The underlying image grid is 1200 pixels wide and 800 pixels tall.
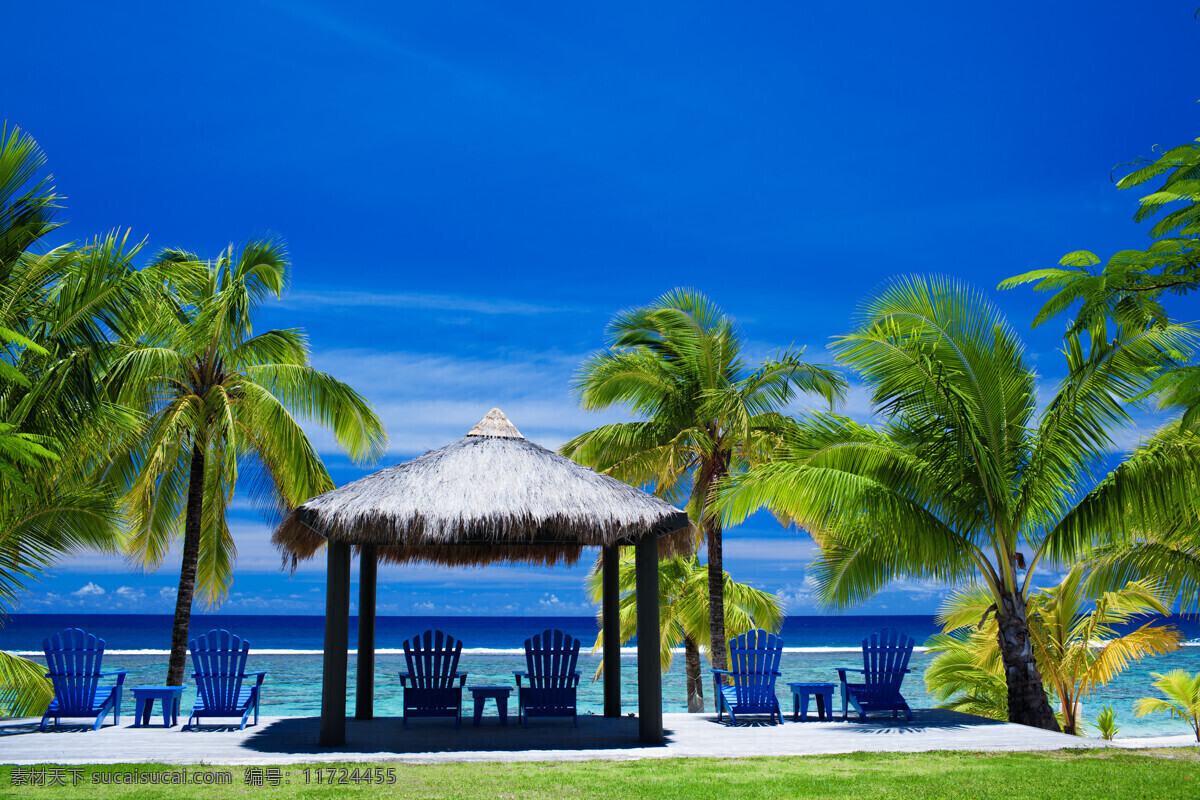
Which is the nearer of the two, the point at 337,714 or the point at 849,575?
the point at 337,714

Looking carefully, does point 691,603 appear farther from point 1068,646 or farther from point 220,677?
point 220,677

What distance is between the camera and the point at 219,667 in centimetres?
940

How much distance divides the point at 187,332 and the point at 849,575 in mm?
9337

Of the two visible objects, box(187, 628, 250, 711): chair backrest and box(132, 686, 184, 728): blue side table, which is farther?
box(187, 628, 250, 711): chair backrest

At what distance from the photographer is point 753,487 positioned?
34.7 feet

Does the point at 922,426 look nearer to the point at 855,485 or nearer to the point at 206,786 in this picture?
the point at 855,485

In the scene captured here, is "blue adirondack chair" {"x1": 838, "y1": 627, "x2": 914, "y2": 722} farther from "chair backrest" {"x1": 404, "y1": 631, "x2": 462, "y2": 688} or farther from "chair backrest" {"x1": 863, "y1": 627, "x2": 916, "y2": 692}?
"chair backrest" {"x1": 404, "y1": 631, "x2": 462, "y2": 688}

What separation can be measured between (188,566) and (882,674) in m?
8.87

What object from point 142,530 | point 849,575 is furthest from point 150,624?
point 849,575

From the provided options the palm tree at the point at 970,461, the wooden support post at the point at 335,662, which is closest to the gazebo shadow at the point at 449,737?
the wooden support post at the point at 335,662

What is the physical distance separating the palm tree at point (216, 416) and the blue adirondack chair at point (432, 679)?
12.1 ft

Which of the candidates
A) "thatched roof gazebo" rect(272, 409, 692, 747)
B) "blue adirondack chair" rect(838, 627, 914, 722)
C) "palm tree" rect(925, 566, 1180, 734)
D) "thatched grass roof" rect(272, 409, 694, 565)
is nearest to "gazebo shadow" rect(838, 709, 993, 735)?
"blue adirondack chair" rect(838, 627, 914, 722)

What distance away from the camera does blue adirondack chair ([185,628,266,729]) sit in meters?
9.35

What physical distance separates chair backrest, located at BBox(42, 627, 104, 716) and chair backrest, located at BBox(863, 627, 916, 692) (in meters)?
8.31
